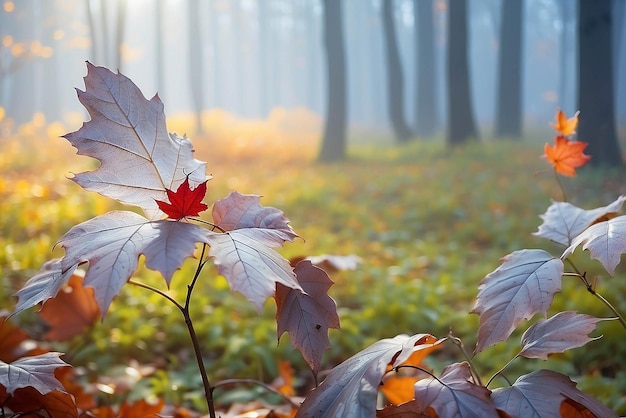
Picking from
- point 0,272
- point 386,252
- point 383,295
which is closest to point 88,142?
point 383,295

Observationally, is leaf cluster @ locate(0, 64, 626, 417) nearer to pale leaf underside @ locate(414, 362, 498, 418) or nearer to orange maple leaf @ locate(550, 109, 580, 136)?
pale leaf underside @ locate(414, 362, 498, 418)

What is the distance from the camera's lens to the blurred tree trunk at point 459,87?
11.4 metres

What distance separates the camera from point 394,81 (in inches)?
580

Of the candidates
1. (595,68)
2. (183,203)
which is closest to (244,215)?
(183,203)

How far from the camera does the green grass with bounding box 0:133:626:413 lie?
7.94ft

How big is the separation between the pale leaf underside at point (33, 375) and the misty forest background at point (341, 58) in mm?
782

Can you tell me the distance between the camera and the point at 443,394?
69 cm

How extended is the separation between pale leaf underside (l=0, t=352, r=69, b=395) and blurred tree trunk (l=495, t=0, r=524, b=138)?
14.2 m

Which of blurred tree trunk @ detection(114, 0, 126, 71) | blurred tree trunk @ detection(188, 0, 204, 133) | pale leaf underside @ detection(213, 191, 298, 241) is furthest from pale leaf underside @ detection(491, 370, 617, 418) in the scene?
blurred tree trunk @ detection(188, 0, 204, 133)

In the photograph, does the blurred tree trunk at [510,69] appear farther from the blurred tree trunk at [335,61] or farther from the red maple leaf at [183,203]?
the red maple leaf at [183,203]

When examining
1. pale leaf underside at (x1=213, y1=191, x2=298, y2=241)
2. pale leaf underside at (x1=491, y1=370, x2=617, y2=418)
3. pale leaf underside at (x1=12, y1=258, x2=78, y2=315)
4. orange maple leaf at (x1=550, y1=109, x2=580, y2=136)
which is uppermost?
orange maple leaf at (x1=550, y1=109, x2=580, y2=136)

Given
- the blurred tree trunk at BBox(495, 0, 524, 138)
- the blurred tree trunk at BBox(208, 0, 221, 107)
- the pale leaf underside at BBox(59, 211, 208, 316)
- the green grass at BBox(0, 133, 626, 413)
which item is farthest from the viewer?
the blurred tree trunk at BBox(208, 0, 221, 107)

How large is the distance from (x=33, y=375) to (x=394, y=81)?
577 inches

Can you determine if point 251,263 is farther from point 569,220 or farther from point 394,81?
point 394,81
